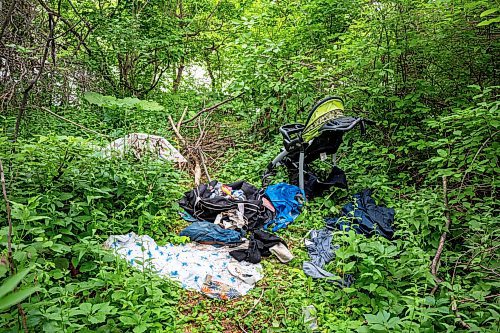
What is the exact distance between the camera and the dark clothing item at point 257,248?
9.39ft

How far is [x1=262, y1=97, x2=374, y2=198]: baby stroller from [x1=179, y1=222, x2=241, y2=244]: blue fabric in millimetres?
1089

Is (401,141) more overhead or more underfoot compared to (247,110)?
more underfoot

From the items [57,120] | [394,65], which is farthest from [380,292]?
[57,120]

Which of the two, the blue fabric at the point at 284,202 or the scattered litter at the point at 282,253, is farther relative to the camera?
the blue fabric at the point at 284,202

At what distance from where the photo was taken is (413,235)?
2609mm

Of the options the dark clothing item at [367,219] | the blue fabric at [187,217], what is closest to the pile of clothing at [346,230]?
the dark clothing item at [367,219]

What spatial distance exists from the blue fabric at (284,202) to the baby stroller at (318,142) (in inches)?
5.5

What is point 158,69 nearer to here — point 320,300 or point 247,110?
point 247,110

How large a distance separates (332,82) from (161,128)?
2.82 m

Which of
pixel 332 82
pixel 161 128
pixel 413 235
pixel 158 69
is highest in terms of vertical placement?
pixel 158 69

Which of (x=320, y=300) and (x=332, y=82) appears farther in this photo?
(x=332, y=82)

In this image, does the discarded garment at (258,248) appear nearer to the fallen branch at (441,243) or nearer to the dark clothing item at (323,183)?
the dark clothing item at (323,183)

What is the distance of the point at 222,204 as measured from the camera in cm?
359

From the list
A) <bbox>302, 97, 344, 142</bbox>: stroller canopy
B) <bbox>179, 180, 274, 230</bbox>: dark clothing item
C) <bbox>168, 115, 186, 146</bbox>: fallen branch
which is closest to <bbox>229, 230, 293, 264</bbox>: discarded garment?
<bbox>179, 180, 274, 230</bbox>: dark clothing item
